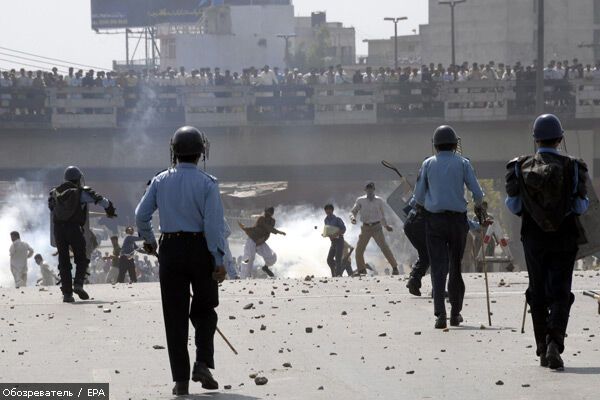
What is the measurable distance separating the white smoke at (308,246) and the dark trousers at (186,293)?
850 inches

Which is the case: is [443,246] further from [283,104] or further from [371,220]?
[283,104]

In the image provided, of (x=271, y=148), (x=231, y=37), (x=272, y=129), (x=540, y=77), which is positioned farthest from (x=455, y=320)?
(x=231, y=37)

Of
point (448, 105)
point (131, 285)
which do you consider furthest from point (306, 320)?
point (448, 105)

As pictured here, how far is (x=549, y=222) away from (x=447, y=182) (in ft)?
10.3

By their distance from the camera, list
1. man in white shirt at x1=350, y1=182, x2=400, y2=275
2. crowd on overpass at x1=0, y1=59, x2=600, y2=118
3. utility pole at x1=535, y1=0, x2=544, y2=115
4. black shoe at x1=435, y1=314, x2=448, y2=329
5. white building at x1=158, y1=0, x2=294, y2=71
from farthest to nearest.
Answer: white building at x1=158, y1=0, x2=294, y2=71 → crowd on overpass at x1=0, y1=59, x2=600, y2=118 → utility pole at x1=535, y1=0, x2=544, y2=115 → man in white shirt at x1=350, y1=182, x2=400, y2=275 → black shoe at x1=435, y1=314, x2=448, y2=329

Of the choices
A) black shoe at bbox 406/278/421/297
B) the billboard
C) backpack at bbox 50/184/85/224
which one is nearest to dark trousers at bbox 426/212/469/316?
black shoe at bbox 406/278/421/297

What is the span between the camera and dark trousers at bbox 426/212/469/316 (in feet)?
44.7

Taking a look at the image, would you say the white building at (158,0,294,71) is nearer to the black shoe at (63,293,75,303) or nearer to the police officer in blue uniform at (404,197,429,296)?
the black shoe at (63,293,75,303)

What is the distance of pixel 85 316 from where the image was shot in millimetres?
15922

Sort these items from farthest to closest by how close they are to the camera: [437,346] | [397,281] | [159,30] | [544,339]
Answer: [159,30] < [397,281] < [437,346] < [544,339]

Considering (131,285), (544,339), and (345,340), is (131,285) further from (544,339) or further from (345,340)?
(544,339)

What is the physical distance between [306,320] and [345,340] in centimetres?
202

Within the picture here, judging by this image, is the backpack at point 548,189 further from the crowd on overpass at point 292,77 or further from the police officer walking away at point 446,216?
the crowd on overpass at point 292,77

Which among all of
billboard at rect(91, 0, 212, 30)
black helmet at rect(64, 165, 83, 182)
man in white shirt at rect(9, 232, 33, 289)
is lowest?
man in white shirt at rect(9, 232, 33, 289)
